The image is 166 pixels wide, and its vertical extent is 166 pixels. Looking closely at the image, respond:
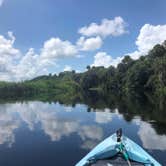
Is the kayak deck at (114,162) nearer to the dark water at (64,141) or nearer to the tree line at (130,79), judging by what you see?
the dark water at (64,141)

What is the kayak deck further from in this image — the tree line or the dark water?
the tree line

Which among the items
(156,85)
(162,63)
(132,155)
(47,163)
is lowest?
(47,163)

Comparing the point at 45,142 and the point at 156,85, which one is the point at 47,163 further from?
the point at 156,85

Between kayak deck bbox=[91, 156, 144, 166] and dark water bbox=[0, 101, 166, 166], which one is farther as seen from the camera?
Answer: dark water bbox=[0, 101, 166, 166]

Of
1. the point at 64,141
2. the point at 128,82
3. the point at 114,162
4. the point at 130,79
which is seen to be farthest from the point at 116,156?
the point at 128,82

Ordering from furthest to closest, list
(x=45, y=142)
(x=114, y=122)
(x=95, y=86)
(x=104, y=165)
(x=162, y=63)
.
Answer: (x=95, y=86)
(x=162, y=63)
(x=114, y=122)
(x=45, y=142)
(x=104, y=165)

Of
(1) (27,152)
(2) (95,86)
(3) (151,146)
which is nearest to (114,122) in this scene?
(3) (151,146)

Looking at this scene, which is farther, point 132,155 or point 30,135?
point 30,135

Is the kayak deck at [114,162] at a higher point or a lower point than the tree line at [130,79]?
lower

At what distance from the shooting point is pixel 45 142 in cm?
1838

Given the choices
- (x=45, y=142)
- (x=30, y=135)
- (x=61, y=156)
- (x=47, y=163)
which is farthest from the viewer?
(x=30, y=135)

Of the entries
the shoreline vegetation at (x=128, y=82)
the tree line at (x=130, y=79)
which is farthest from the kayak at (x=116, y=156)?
the tree line at (x=130, y=79)

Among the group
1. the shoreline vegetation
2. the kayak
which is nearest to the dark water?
the kayak

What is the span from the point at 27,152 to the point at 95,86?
121188 millimetres
